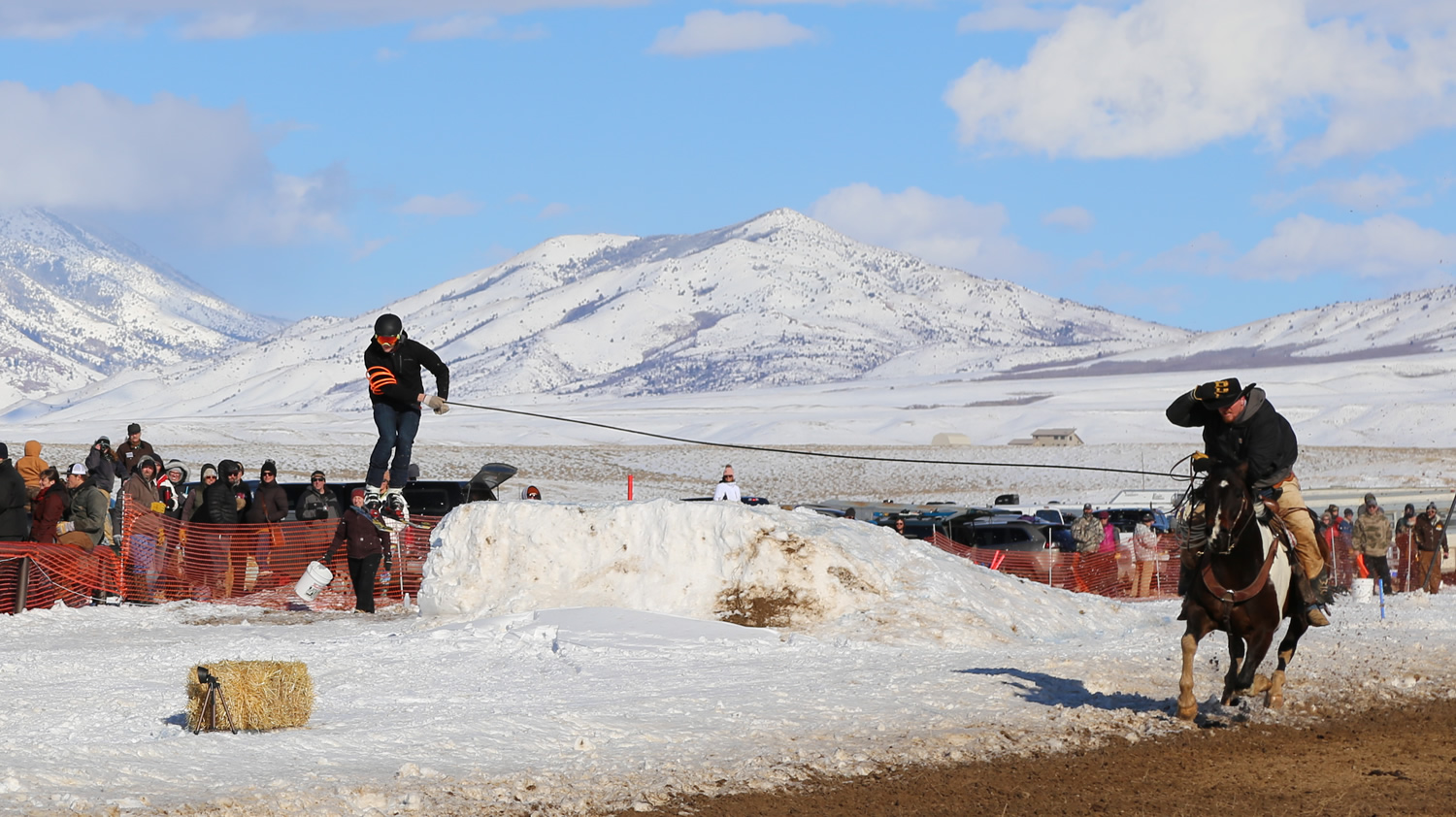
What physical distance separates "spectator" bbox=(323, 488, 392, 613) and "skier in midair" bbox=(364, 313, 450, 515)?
10.1ft

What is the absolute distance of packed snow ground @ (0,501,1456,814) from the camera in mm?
9492

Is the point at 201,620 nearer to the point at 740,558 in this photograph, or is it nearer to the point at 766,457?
the point at 740,558

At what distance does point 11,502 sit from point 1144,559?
1652 cm

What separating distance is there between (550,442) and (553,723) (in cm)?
9223

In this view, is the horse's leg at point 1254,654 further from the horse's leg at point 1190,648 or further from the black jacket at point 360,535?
the black jacket at point 360,535

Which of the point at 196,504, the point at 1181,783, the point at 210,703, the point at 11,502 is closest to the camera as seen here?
the point at 1181,783

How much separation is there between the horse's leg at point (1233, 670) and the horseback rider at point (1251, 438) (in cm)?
64

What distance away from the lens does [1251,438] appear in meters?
11.3

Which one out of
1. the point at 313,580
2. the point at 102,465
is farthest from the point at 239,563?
the point at 313,580

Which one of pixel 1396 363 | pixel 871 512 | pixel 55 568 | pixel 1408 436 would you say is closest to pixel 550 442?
pixel 1408 436

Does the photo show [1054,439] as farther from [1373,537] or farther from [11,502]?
[11,502]

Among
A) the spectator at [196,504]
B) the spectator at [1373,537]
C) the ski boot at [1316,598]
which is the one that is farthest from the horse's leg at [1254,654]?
the spectator at [1373,537]

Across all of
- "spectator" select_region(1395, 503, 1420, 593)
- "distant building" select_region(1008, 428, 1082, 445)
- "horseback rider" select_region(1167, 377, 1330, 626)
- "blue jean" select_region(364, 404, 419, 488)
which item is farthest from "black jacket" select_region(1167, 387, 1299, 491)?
"distant building" select_region(1008, 428, 1082, 445)

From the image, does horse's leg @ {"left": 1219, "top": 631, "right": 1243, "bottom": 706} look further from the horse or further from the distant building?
the distant building
